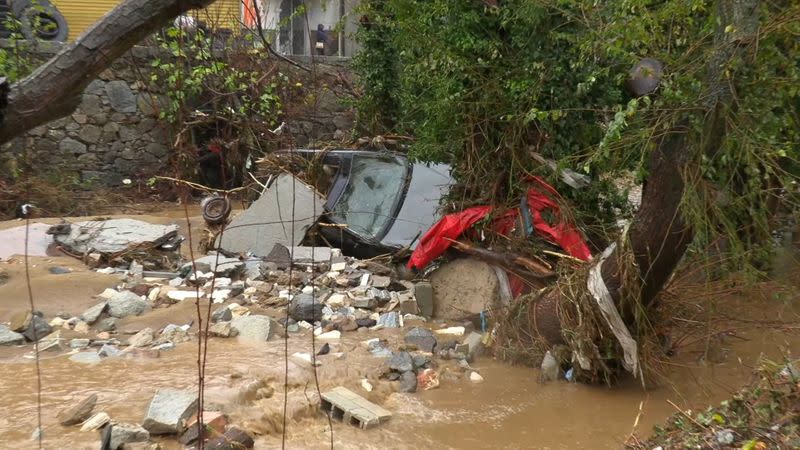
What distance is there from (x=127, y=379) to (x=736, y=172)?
4.09 meters

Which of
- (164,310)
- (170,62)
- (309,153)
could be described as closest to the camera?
(164,310)

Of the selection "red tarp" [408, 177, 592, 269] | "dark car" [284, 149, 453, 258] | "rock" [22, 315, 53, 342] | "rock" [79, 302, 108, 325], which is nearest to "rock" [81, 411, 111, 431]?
"rock" [22, 315, 53, 342]

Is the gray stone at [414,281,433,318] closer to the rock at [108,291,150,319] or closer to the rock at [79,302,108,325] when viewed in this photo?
the rock at [108,291,150,319]

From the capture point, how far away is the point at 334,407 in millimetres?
4363

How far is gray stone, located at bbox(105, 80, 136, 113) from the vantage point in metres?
11.6

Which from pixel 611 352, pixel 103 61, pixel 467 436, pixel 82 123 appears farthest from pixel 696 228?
pixel 82 123

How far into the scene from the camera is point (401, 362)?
16.7ft

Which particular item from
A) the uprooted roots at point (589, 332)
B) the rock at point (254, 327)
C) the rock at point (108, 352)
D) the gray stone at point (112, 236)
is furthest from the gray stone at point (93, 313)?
the uprooted roots at point (589, 332)

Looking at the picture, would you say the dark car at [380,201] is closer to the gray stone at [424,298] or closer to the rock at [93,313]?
the gray stone at [424,298]

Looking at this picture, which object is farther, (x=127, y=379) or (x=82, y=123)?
(x=82, y=123)

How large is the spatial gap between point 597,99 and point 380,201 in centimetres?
262

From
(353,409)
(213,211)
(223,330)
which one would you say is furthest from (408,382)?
(213,211)

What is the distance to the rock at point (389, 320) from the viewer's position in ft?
19.8

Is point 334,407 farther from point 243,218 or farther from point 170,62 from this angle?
point 170,62
